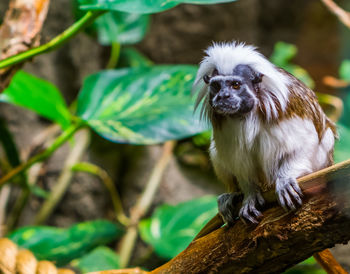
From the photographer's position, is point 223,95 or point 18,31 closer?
point 223,95

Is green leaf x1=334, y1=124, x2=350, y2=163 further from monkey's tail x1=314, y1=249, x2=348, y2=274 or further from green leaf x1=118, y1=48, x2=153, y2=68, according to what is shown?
green leaf x1=118, y1=48, x2=153, y2=68

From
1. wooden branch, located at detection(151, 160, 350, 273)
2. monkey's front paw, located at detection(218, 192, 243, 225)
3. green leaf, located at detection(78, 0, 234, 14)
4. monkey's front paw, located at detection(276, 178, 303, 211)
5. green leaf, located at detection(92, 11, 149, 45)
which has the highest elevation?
green leaf, located at detection(92, 11, 149, 45)

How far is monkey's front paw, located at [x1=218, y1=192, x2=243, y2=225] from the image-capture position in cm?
126

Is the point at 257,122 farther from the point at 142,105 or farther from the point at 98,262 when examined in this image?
the point at 98,262

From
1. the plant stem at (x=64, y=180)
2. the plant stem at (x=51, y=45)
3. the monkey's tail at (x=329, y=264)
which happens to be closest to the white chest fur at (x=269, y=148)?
the monkey's tail at (x=329, y=264)

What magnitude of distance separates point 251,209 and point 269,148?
0.18m

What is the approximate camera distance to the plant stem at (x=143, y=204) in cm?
269

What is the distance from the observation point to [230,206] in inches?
52.8

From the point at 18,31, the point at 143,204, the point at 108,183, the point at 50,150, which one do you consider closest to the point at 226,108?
the point at 18,31

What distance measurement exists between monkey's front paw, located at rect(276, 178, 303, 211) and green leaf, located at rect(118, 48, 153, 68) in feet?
6.46

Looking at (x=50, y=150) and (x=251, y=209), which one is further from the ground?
(x=50, y=150)

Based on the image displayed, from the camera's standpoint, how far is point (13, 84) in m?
1.87

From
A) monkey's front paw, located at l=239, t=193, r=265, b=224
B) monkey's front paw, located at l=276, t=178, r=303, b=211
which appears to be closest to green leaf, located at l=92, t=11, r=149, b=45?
monkey's front paw, located at l=239, t=193, r=265, b=224

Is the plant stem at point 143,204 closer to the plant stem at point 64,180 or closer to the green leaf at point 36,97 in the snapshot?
the plant stem at point 64,180
